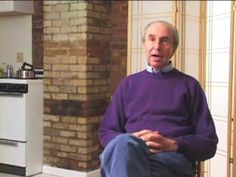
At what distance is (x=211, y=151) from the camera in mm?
1789

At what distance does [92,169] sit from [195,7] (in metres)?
1.71

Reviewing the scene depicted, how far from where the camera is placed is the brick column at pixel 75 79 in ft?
11.4

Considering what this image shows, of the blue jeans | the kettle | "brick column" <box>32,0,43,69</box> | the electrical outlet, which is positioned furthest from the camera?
Result: the electrical outlet

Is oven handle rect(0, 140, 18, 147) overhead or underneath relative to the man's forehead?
underneath

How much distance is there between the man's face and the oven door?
1.97m

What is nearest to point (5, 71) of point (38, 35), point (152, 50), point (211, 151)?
point (38, 35)

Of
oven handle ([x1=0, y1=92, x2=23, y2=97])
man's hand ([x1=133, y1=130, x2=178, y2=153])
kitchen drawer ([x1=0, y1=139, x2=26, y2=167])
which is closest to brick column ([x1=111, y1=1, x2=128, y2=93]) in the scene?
oven handle ([x1=0, y1=92, x2=23, y2=97])

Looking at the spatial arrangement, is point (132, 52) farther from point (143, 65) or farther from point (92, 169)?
point (92, 169)

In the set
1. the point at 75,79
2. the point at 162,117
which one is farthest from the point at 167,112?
the point at 75,79

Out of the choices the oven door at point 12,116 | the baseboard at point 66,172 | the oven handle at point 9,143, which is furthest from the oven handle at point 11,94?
the baseboard at point 66,172

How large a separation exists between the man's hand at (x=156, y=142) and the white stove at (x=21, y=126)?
2126 mm

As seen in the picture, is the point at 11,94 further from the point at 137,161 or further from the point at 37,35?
the point at 137,161

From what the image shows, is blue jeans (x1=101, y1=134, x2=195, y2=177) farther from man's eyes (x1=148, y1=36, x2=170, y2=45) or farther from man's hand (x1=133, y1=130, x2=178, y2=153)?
man's eyes (x1=148, y1=36, x2=170, y2=45)

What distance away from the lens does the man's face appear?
186 cm
